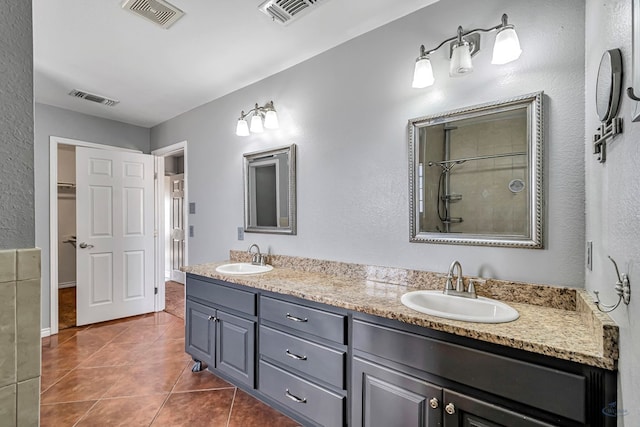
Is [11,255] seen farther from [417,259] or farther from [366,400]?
[417,259]

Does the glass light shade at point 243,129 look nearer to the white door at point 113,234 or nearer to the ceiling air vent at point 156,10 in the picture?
the ceiling air vent at point 156,10

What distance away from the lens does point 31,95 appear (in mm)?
741

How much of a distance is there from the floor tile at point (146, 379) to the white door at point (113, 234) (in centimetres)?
132

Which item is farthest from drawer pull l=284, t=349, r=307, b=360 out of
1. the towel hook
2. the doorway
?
the doorway

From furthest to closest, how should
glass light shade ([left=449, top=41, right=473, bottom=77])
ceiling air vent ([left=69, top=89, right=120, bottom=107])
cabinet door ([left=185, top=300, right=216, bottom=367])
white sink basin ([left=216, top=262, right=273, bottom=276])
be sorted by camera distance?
ceiling air vent ([left=69, top=89, right=120, bottom=107]), white sink basin ([left=216, top=262, right=273, bottom=276]), cabinet door ([left=185, top=300, right=216, bottom=367]), glass light shade ([left=449, top=41, right=473, bottom=77])

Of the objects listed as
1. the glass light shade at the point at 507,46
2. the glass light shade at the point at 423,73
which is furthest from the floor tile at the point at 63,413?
the glass light shade at the point at 507,46

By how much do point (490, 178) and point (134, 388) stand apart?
2.66 m

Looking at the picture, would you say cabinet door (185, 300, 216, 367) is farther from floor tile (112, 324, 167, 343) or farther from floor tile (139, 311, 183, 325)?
floor tile (139, 311, 183, 325)

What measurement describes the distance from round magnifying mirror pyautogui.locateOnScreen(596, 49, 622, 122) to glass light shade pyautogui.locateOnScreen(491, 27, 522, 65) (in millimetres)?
498

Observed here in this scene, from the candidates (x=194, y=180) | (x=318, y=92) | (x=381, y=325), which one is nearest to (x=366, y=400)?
(x=381, y=325)

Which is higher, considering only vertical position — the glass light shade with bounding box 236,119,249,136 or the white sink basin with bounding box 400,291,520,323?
the glass light shade with bounding box 236,119,249,136

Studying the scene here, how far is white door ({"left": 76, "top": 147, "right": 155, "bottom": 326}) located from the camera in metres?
3.38

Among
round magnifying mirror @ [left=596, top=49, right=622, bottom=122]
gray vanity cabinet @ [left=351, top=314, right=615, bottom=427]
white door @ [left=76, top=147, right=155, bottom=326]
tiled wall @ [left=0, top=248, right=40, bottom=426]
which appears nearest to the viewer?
tiled wall @ [left=0, top=248, right=40, bottom=426]

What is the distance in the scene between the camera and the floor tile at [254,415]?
6.09 ft
